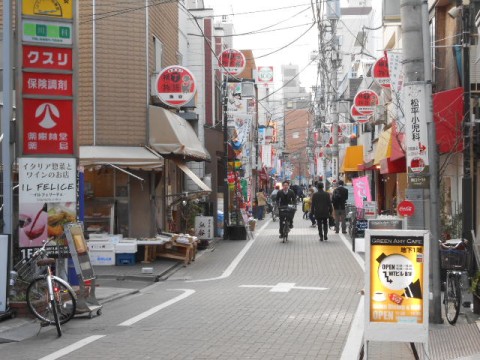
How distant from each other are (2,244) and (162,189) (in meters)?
11.8

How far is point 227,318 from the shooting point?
11.1 meters

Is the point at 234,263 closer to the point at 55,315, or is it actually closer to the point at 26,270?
the point at 26,270

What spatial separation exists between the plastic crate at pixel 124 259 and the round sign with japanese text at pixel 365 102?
1328cm

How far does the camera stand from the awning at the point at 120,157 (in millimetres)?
17828

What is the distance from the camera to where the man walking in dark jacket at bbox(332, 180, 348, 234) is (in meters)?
27.2

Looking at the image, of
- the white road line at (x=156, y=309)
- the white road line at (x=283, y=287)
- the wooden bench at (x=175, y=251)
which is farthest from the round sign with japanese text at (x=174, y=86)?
the white road line at (x=156, y=309)

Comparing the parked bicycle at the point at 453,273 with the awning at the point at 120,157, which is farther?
the awning at the point at 120,157

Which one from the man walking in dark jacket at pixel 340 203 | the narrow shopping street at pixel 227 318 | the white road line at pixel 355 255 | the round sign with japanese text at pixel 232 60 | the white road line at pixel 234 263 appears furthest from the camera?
the round sign with japanese text at pixel 232 60

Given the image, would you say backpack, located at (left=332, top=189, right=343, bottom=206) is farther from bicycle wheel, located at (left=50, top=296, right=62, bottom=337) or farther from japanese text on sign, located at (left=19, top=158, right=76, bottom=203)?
bicycle wheel, located at (left=50, top=296, right=62, bottom=337)

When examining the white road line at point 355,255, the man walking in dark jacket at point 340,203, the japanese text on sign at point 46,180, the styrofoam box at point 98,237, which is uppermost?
the japanese text on sign at point 46,180

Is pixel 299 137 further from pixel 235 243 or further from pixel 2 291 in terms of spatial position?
pixel 2 291

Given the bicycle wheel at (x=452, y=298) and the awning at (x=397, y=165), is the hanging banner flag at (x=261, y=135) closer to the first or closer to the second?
the awning at (x=397, y=165)

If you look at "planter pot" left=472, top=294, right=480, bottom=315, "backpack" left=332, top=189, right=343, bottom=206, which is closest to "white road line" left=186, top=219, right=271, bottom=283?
"backpack" left=332, top=189, right=343, bottom=206

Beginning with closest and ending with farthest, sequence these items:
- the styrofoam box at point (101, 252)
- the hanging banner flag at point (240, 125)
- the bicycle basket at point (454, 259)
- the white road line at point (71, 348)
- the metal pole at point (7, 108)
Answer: the white road line at point (71, 348), the bicycle basket at point (454, 259), the metal pole at point (7, 108), the styrofoam box at point (101, 252), the hanging banner flag at point (240, 125)
